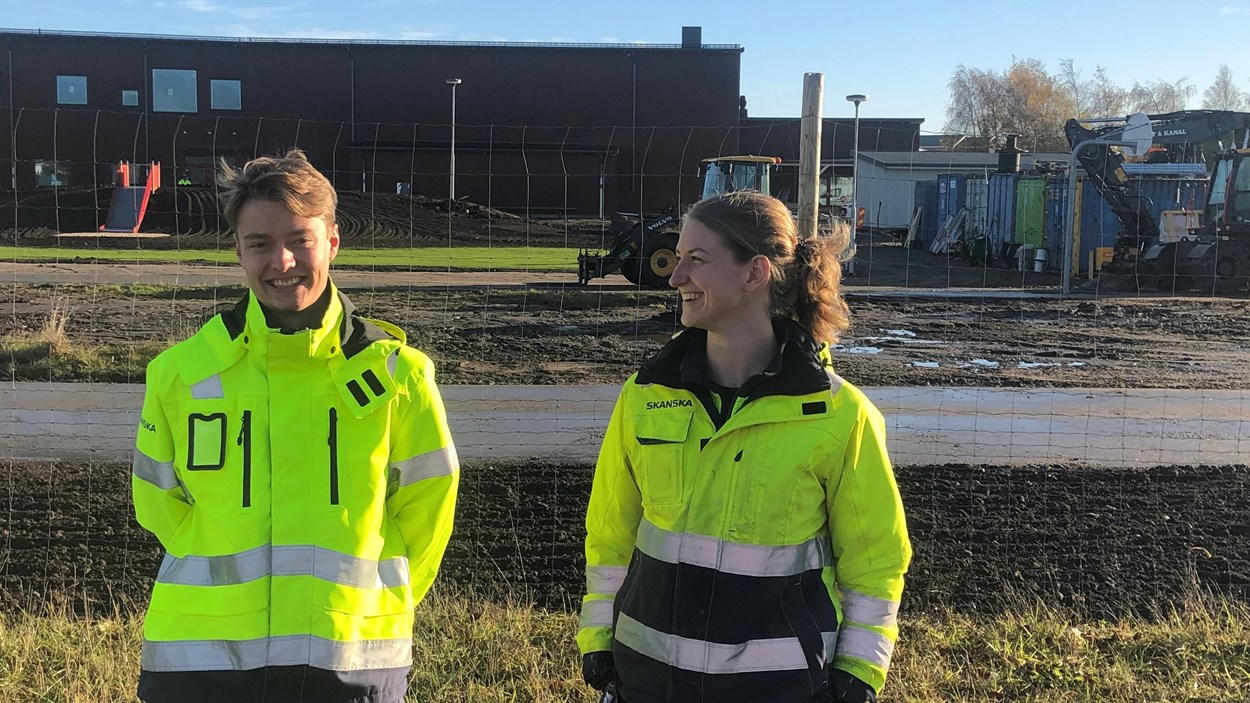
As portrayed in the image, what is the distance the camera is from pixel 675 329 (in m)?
10.9

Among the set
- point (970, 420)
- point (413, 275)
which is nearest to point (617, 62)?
point (413, 275)

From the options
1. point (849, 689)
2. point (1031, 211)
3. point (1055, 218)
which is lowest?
point (849, 689)

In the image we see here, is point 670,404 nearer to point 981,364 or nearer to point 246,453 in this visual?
point 246,453

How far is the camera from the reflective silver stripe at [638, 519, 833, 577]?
212 centimetres

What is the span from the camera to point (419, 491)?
2.17 meters

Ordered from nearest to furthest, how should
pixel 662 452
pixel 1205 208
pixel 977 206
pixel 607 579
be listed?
pixel 662 452
pixel 607 579
pixel 1205 208
pixel 977 206

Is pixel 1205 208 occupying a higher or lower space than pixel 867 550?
higher

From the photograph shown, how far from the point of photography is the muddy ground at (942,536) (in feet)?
14.8

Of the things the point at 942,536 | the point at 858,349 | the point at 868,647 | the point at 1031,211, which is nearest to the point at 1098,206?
the point at 1031,211

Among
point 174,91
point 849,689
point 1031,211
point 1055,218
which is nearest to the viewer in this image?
point 849,689

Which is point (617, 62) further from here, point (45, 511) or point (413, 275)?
point (45, 511)

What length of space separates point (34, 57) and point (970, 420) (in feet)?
158

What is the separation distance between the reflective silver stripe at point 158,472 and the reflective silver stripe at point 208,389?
18 cm

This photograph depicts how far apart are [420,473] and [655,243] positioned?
16433mm
